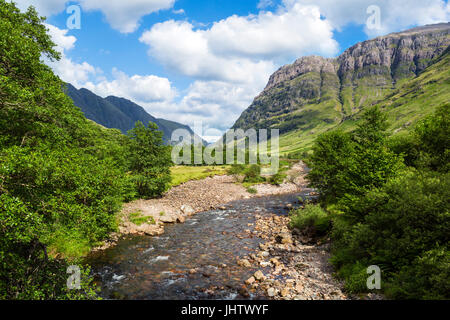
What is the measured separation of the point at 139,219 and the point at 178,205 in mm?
11897

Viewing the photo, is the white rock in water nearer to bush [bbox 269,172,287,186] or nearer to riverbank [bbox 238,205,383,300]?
riverbank [bbox 238,205,383,300]

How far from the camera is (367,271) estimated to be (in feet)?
51.9

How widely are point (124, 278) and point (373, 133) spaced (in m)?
42.4

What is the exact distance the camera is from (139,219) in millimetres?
A: 32844

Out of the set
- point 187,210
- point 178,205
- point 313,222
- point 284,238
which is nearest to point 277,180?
point 178,205

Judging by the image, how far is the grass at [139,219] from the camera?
32281 mm

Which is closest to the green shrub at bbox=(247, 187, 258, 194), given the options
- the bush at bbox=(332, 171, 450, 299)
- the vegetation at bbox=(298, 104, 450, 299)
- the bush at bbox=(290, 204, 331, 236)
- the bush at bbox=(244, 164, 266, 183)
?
the bush at bbox=(244, 164, 266, 183)

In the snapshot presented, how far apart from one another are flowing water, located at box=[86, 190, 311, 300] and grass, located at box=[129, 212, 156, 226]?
317cm

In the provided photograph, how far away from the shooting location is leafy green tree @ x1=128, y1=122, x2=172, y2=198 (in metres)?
43.8

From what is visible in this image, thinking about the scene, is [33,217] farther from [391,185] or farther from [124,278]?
[391,185]

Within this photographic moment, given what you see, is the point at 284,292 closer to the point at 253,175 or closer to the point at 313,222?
the point at 313,222

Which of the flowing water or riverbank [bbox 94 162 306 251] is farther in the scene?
riverbank [bbox 94 162 306 251]

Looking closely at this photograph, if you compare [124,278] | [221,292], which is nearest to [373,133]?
[221,292]

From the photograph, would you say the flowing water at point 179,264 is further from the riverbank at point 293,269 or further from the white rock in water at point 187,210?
the white rock in water at point 187,210
